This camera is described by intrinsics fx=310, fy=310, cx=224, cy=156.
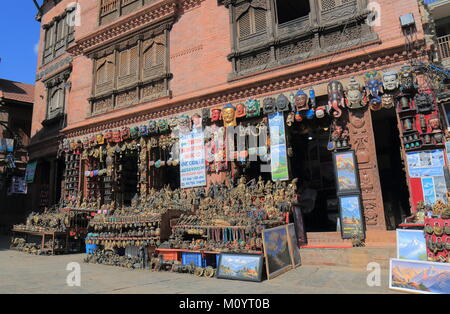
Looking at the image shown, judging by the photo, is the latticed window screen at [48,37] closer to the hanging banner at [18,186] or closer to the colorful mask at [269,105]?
the hanging banner at [18,186]

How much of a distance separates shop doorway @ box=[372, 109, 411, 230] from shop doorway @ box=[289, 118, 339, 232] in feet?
7.65

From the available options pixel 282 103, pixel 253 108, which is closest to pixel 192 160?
pixel 253 108

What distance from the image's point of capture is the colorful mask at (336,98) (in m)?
9.71

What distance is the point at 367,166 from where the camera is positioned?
9.27m

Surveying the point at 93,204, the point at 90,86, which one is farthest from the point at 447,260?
the point at 90,86

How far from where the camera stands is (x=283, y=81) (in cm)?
1105

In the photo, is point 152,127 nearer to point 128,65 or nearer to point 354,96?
point 128,65

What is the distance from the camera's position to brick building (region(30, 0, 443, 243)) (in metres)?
9.55

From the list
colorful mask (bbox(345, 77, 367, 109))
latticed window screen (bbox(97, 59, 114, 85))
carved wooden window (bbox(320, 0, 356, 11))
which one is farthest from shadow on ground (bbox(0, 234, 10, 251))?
carved wooden window (bbox(320, 0, 356, 11))

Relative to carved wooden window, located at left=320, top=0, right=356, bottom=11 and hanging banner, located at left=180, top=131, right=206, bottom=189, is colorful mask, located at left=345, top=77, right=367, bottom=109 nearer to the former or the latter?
carved wooden window, located at left=320, top=0, right=356, bottom=11

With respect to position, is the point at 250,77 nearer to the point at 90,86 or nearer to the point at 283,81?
the point at 283,81

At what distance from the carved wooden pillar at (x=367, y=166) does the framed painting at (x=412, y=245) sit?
6.34 feet

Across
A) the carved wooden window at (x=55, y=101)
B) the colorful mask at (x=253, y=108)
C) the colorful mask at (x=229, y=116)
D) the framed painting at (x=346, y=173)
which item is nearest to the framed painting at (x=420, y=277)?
the framed painting at (x=346, y=173)

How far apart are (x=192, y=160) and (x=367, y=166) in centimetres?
644
